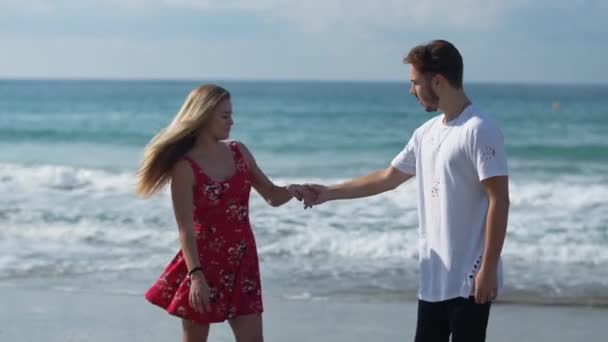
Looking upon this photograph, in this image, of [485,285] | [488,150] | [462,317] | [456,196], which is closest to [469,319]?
[462,317]

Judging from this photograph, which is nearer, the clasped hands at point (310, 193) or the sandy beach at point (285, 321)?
the clasped hands at point (310, 193)

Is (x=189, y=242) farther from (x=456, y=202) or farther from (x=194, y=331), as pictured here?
(x=456, y=202)

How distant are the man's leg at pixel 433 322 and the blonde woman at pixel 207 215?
2.30 ft

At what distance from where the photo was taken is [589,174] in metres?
18.5

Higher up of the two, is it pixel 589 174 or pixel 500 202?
pixel 500 202

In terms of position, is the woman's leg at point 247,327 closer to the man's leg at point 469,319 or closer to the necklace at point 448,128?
the man's leg at point 469,319

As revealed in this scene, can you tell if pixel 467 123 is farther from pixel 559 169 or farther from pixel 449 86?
pixel 559 169

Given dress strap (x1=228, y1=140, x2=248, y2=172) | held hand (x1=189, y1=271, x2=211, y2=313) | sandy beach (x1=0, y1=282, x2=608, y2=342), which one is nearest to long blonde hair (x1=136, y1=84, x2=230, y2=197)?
dress strap (x1=228, y1=140, x2=248, y2=172)

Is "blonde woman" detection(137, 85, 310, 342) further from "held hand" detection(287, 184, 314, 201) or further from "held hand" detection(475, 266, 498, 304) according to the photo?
"held hand" detection(475, 266, 498, 304)

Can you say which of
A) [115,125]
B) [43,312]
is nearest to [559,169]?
[43,312]

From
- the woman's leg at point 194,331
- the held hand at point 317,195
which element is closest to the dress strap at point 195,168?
the woman's leg at point 194,331

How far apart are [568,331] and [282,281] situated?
250 cm

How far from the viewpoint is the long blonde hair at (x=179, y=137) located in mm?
3902

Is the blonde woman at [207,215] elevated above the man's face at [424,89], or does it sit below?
below
